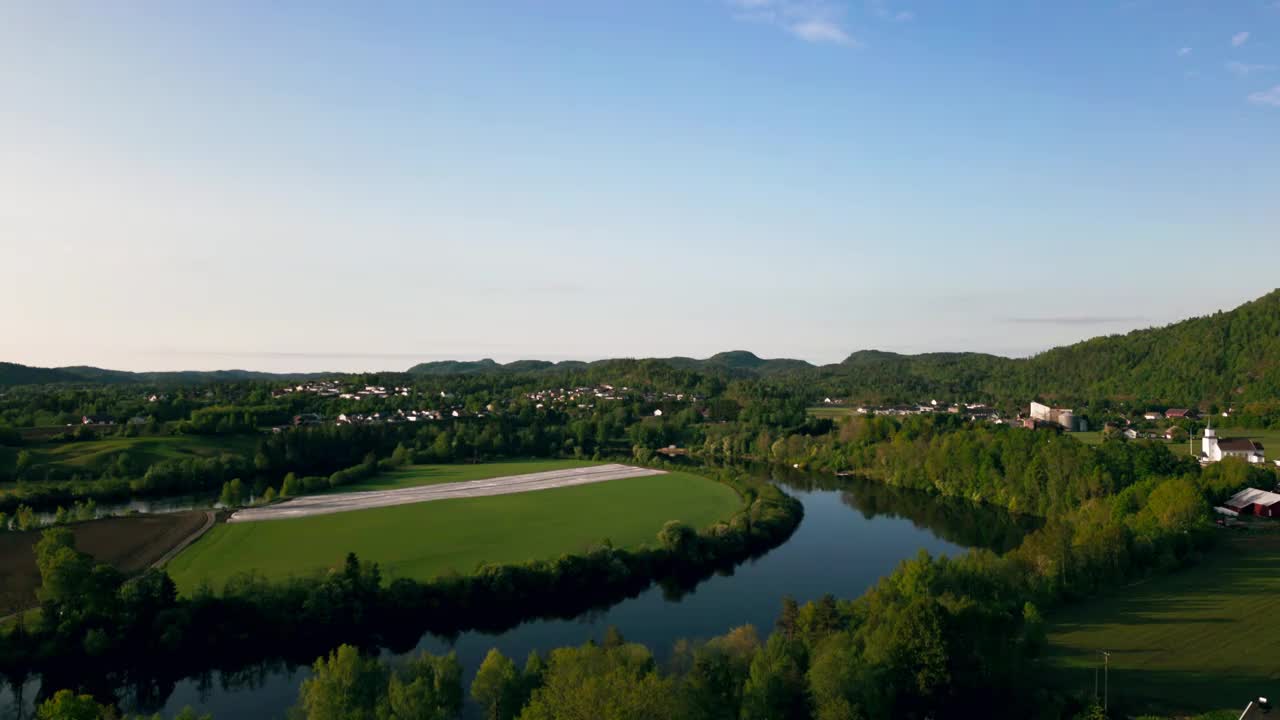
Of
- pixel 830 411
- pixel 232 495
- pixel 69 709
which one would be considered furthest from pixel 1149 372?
pixel 69 709

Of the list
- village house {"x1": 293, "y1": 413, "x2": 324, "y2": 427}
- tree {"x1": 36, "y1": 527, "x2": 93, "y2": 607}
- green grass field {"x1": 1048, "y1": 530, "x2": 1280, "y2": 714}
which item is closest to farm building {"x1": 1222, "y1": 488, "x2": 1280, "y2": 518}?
green grass field {"x1": 1048, "y1": 530, "x2": 1280, "y2": 714}

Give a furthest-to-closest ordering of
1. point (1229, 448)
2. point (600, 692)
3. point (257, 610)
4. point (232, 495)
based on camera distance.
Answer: point (1229, 448)
point (232, 495)
point (257, 610)
point (600, 692)

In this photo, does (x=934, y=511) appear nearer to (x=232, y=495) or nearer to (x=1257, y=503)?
(x=1257, y=503)

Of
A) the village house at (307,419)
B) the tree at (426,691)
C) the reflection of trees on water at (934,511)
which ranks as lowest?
the reflection of trees on water at (934,511)

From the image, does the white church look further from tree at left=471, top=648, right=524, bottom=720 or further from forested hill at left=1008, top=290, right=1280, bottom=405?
tree at left=471, top=648, right=524, bottom=720

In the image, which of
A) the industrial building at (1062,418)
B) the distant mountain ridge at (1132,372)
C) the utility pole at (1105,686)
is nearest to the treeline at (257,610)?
the utility pole at (1105,686)

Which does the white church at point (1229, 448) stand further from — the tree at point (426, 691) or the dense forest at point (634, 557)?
the tree at point (426, 691)
